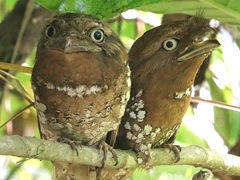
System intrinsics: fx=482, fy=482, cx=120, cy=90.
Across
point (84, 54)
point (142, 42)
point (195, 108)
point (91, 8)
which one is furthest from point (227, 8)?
point (195, 108)

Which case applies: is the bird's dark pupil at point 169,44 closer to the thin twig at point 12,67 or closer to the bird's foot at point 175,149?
A: the bird's foot at point 175,149

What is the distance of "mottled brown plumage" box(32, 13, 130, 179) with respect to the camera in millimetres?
1078

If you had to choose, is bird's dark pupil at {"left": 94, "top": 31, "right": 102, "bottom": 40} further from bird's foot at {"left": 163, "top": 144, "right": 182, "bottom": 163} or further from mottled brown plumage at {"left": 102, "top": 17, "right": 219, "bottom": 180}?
bird's foot at {"left": 163, "top": 144, "right": 182, "bottom": 163}

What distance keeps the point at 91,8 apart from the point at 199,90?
73 cm

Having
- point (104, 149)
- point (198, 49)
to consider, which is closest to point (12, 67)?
point (104, 149)

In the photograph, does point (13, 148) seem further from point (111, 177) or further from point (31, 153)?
point (111, 177)

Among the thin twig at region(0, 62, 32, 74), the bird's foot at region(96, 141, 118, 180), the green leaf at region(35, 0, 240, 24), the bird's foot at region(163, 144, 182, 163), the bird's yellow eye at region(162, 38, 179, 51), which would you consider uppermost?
the green leaf at region(35, 0, 240, 24)

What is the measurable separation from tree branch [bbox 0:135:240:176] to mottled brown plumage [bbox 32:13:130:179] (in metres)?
0.05

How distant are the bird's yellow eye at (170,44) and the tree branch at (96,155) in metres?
0.29

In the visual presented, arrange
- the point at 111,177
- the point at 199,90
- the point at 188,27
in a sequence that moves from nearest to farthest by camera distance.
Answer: the point at 188,27
the point at 111,177
the point at 199,90

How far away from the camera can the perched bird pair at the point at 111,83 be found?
3.60 ft

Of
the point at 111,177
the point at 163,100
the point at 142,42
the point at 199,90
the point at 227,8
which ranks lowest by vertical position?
the point at 111,177

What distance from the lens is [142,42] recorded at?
1359mm

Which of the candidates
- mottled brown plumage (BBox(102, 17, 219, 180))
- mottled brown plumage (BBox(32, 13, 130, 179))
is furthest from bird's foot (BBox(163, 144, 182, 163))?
mottled brown plumage (BBox(32, 13, 130, 179))
